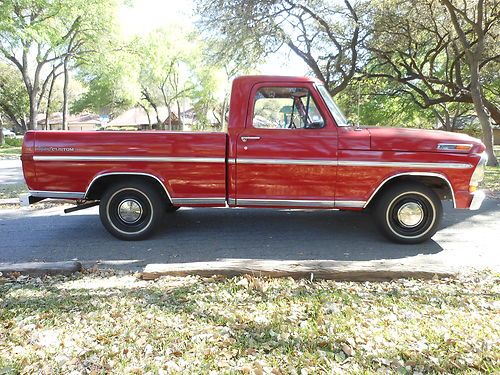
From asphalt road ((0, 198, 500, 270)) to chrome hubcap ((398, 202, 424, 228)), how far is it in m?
0.33

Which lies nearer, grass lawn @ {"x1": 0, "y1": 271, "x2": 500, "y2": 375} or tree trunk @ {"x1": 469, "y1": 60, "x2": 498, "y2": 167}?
grass lawn @ {"x1": 0, "y1": 271, "x2": 500, "y2": 375}

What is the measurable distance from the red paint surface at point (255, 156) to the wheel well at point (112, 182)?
128 millimetres

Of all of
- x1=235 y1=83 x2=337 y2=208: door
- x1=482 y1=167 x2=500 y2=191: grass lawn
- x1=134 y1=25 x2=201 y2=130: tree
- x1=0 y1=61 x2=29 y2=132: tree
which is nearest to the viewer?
x1=235 y1=83 x2=337 y2=208: door

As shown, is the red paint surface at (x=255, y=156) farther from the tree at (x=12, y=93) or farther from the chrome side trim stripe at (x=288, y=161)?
the tree at (x=12, y=93)

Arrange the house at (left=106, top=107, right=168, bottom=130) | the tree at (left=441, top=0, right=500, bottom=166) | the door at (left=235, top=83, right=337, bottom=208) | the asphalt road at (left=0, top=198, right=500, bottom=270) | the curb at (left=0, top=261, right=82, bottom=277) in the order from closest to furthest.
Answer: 1. the curb at (left=0, top=261, right=82, bottom=277)
2. the asphalt road at (left=0, top=198, right=500, bottom=270)
3. the door at (left=235, top=83, right=337, bottom=208)
4. the tree at (left=441, top=0, right=500, bottom=166)
5. the house at (left=106, top=107, right=168, bottom=130)

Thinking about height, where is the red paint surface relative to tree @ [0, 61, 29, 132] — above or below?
below

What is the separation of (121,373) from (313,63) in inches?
641

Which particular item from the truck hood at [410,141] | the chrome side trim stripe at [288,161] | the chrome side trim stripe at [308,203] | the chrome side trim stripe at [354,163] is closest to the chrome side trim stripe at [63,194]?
the chrome side trim stripe at [354,163]

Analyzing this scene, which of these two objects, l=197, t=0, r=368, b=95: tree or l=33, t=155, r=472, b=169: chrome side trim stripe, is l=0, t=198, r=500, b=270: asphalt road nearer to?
l=33, t=155, r=472, b=169: chrome side trim stripe

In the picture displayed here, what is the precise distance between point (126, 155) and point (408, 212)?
3.82m

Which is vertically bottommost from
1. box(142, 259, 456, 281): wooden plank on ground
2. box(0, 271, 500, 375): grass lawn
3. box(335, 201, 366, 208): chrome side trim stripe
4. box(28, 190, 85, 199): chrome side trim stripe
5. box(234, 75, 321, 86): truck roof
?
box(0, 271, 500, 375): grass lawn

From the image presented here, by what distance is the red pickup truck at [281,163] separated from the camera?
521 cm

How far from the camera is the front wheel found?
5324 mm

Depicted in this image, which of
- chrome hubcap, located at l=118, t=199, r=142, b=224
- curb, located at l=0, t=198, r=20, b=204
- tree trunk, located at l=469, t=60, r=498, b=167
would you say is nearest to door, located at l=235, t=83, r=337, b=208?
chrome hubcap, located at l=118, t=199, r=142, b=224
